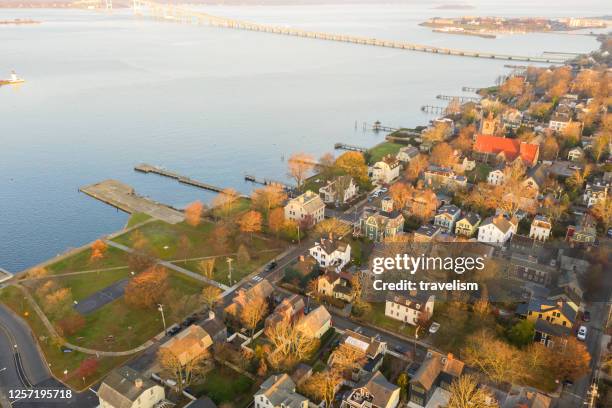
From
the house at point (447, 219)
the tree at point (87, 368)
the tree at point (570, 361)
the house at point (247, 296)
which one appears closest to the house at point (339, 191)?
the house at point (447, 219)

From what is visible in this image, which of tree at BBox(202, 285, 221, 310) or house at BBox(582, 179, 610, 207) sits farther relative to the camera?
house at BBox(582, 179, 610, 207)

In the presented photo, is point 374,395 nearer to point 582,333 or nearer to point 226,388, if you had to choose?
point 226,388

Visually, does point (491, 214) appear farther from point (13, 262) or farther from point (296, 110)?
point (296, 110)

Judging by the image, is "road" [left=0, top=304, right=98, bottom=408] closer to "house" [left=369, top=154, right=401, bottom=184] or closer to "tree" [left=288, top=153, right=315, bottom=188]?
"tree" [left=288, top=153, right=315, bottom=188]

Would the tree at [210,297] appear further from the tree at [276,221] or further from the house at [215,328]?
the tree at [276,221]

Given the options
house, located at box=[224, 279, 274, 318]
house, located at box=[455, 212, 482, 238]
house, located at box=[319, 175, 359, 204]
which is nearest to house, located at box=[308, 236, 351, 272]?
house, located at box=[224, 279, 274, 318]

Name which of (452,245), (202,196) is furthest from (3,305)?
(452,245)

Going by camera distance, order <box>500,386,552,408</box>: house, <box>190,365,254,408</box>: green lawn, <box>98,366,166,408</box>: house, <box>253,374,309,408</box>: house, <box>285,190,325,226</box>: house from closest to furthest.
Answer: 1. <box>500,386,552,408</box>: house
2. <box>253,374,309,408</box>: house
3. <box>98,366,166,408</box>: house
4. <box>190,365,254,408</box>: green lawn
5. <box>285,190,325,226</box>: house

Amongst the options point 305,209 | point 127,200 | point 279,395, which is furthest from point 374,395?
point 127,200
